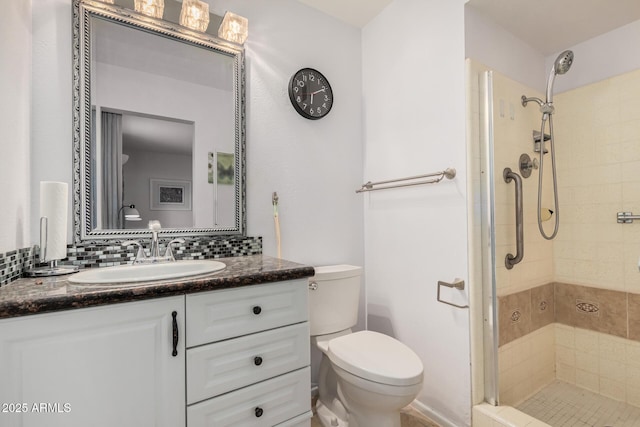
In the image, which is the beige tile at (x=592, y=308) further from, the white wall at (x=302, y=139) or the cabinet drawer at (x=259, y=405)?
the cabinet drawer at (x=259, y=405)

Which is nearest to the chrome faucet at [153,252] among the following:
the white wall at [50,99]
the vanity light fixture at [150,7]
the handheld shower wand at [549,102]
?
the white wall at [50,99]

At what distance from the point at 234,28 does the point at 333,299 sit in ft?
5.10

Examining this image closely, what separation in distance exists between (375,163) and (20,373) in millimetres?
1894

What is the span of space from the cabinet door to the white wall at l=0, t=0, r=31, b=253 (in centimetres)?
39

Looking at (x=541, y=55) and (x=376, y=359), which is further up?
(x=541, y=55)

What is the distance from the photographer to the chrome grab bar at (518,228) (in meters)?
1.62

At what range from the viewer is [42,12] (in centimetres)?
125

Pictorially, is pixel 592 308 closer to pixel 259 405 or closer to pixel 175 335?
pixel 259 405

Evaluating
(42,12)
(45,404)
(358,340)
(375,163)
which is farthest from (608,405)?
(42,12)

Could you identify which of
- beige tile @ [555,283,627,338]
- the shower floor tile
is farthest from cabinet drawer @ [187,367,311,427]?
beige tile @ [555,283,627,338]

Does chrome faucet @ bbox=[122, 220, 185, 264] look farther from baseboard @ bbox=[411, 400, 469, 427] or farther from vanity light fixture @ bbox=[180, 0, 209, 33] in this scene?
baseboard @ bbox=[411, 400, 469, 427]

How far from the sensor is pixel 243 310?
1089 millimetres

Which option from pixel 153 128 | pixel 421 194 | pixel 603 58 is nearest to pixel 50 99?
pixel 153 128

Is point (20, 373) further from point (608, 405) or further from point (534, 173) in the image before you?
point (608, 405)
